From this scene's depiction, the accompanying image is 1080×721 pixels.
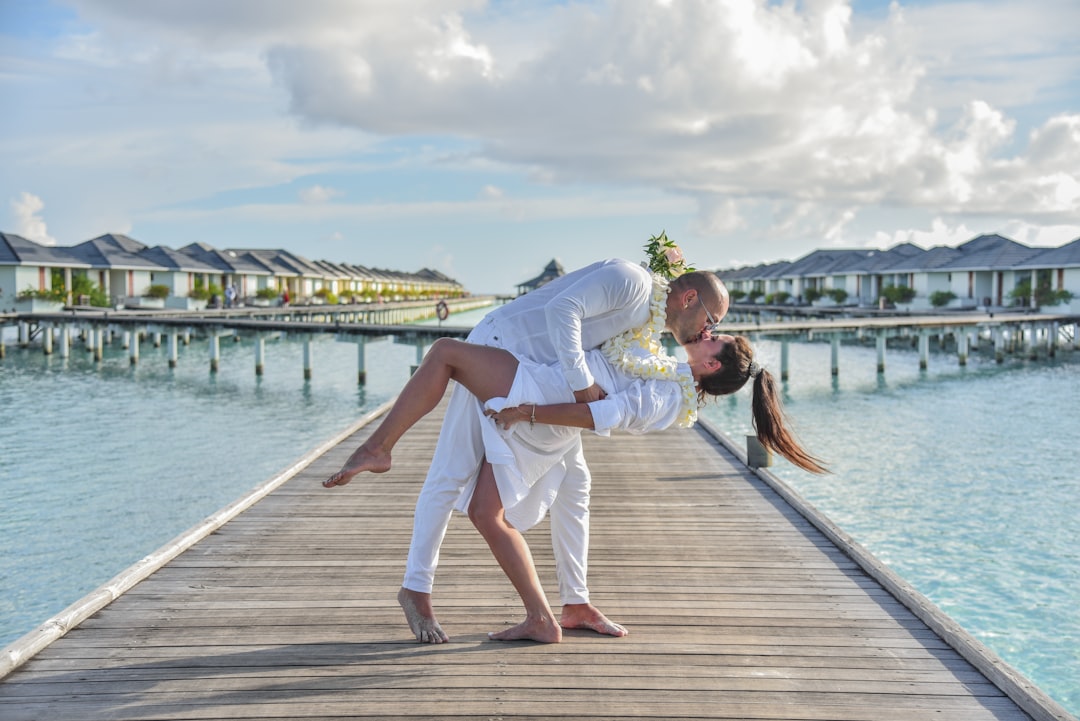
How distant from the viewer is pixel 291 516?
622cm

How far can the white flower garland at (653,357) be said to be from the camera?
3383 mm

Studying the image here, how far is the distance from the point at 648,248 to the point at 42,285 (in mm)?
41779

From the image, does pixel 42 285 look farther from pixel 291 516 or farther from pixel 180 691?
pixel 180 691

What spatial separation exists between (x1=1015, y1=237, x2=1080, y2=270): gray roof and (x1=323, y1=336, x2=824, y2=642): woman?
141 feet

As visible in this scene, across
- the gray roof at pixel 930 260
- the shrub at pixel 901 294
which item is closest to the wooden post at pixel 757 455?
the shrub at pixel 901 294

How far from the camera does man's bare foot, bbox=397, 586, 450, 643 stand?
11.4ft

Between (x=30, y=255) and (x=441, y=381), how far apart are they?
134ft

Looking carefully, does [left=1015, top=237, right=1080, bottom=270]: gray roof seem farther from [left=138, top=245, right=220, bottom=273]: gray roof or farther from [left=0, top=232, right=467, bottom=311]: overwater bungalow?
[left=138, top=245, right=220, bottom=273]: gray roof

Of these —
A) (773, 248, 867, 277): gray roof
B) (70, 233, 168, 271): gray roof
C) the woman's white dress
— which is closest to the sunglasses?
the woman's white dress

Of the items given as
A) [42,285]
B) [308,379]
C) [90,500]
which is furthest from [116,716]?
[42,285]

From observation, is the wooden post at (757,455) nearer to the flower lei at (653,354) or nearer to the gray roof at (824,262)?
the flower lei at (653,354)

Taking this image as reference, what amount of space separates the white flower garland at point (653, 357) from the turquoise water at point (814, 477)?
4.58m

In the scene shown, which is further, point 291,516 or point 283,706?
point 291,516

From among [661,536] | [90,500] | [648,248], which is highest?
[648,248]
